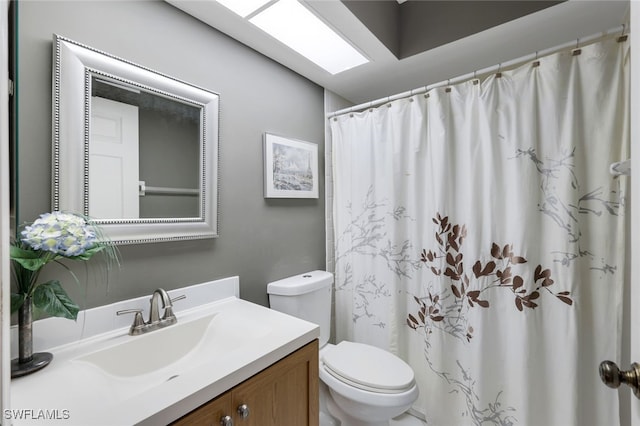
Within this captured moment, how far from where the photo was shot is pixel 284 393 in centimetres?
91

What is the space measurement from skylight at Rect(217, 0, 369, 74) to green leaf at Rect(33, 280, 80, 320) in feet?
4.04

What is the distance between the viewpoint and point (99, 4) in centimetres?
97

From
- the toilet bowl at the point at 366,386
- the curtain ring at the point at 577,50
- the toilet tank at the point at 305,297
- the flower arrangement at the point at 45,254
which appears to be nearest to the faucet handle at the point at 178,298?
the flower arrangement at the point at 45,254

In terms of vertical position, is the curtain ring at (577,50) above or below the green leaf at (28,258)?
above

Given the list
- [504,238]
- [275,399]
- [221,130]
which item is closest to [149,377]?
[275,399]

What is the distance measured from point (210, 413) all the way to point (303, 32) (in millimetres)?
1597

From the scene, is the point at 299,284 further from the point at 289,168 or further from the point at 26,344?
the point at 26,344

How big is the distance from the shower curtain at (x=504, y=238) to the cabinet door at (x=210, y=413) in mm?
1176

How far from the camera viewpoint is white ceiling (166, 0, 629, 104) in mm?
1188

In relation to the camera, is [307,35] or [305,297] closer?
[307,35]

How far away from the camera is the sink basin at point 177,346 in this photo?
0.89 m

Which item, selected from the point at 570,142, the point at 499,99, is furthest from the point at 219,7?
the point at 570,142

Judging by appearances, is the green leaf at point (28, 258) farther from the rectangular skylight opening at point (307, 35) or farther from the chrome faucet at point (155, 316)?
the rectangular skylight opening at point (307, 35)

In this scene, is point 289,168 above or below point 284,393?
above
